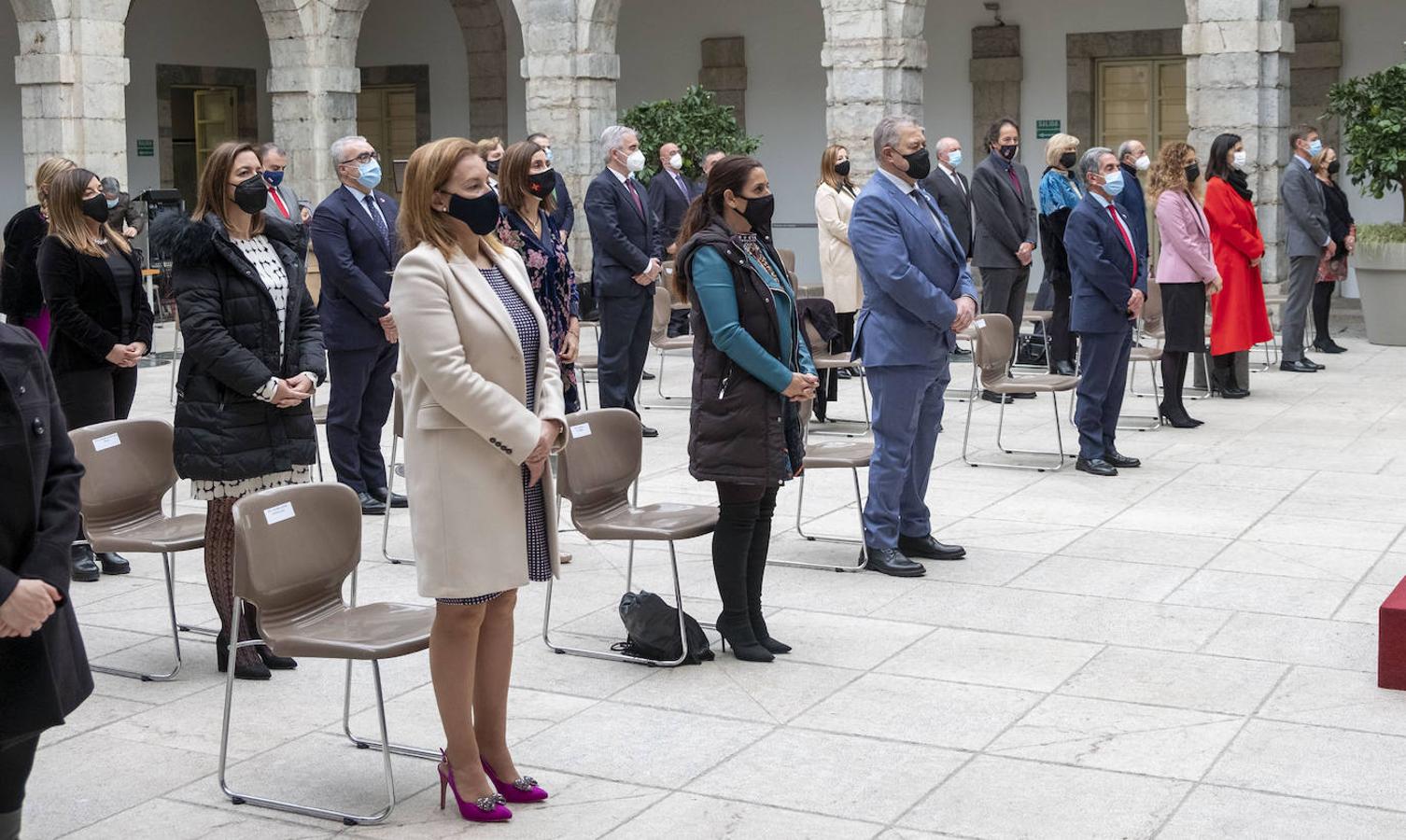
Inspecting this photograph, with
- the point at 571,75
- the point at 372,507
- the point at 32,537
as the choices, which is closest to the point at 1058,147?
the point at 372,507

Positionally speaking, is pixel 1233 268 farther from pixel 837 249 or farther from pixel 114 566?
pixel 114 566

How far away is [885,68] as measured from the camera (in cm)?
1527

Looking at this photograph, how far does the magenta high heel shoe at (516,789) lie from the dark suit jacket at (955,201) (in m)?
7.39

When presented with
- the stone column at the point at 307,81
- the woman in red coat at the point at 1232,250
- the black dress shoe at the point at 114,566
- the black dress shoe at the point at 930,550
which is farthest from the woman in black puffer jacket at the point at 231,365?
the stone column at the point at 307,81

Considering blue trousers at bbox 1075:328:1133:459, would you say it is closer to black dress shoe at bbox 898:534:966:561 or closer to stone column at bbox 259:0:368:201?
black dress shoe at bbox 898:534:966:561

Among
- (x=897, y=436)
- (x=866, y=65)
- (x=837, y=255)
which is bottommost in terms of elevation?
(x=897, y=436)

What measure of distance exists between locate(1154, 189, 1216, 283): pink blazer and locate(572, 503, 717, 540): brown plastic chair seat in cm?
502

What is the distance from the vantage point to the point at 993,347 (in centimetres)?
900

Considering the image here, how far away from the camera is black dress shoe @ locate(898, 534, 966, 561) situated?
6.95 meters

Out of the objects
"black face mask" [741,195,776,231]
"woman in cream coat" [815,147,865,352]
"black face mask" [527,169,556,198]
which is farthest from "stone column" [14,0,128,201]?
"black face mask" [741,195,776,231]

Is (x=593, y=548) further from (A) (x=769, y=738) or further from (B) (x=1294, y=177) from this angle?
(B) (x=1294, y=177)

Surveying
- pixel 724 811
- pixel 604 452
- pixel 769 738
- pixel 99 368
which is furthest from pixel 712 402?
pixel 99 368

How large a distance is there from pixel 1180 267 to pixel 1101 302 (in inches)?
66.6

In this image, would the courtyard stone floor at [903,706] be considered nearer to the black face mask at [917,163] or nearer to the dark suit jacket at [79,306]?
the dark suit jacket at [79,306]
